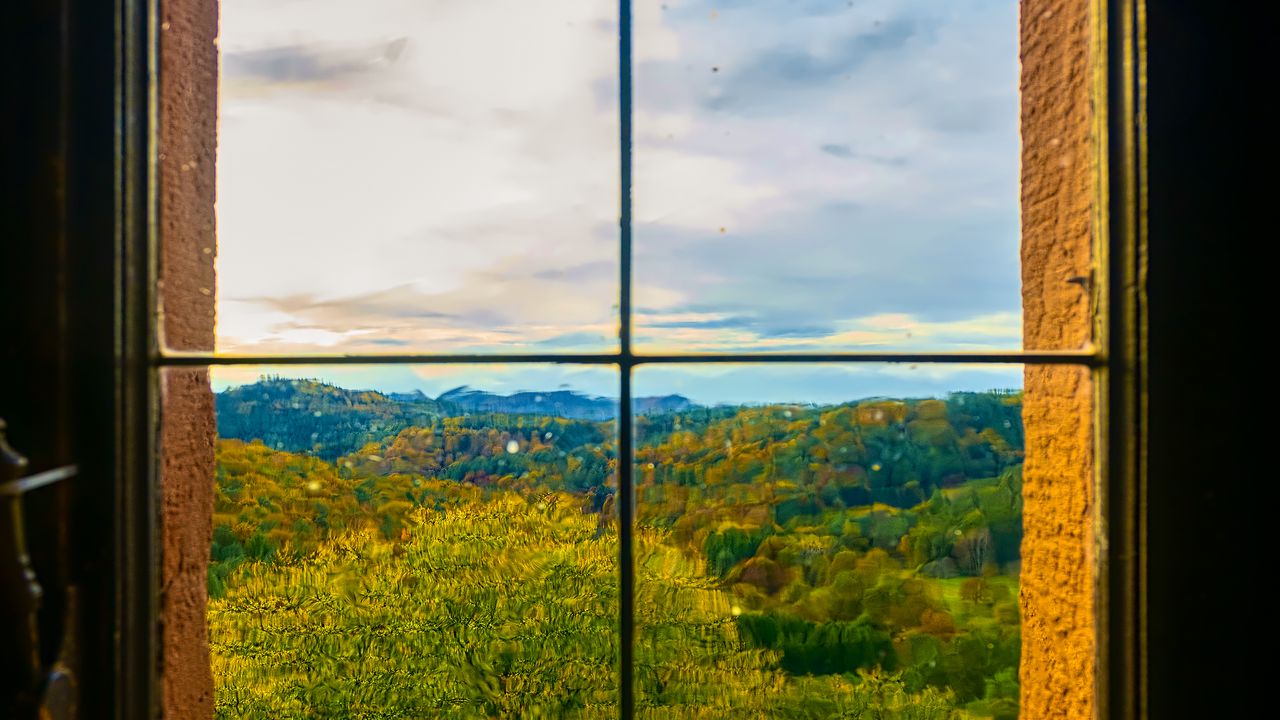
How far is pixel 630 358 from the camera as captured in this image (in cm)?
52

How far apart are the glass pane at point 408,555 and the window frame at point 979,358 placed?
39.5 inches

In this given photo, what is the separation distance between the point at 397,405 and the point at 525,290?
631 mm

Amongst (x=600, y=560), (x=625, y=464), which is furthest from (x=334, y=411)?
(x=625, y=464)

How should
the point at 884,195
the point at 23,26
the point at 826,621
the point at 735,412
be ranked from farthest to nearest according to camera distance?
1. the point at 826,621
2. the point at 735,412
3. the point at 884,195
4. the point at 23,26

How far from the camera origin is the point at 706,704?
1.92 m

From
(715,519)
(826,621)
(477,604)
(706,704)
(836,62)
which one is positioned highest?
(836,62)

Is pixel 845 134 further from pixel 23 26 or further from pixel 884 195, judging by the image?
pixel 23 26

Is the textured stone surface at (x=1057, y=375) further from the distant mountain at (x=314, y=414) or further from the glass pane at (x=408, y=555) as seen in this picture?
the distant mountain at (x=314, y=414)

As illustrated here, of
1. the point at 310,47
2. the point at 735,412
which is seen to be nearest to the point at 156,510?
the point at 310,47

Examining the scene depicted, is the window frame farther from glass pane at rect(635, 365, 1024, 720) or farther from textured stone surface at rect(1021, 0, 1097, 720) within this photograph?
glass pane at rect(635, 365, 1024, 720)

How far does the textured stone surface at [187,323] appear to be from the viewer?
591mm
